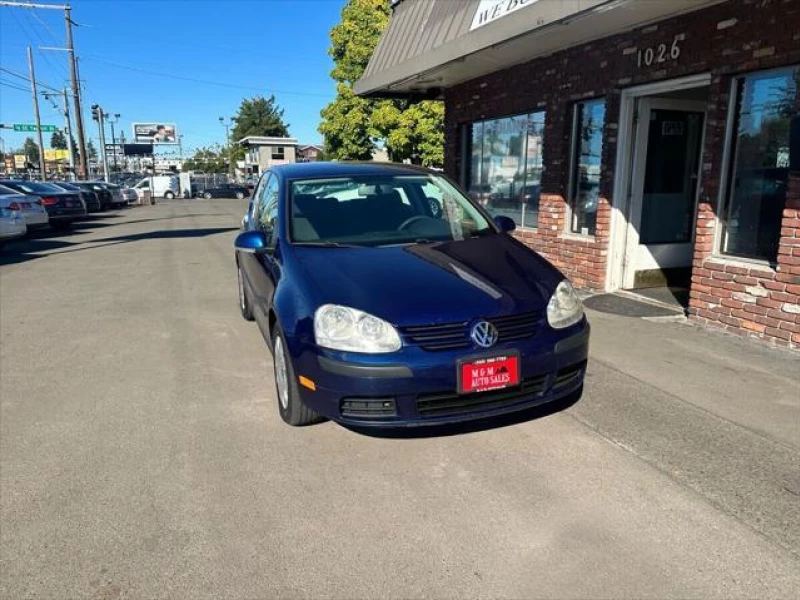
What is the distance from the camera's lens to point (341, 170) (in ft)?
16.0

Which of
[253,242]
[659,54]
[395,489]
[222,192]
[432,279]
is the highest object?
[659,54]

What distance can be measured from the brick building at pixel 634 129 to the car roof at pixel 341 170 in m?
2.17

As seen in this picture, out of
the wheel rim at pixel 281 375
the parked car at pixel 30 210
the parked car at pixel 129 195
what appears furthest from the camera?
the parked car at pixel 129 195

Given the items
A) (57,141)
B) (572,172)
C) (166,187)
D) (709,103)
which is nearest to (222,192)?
(166,187)

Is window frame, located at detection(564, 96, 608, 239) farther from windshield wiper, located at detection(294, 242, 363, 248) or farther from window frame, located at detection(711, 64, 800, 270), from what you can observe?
windshield wiper, located at detection(294, 242, 363, 248)

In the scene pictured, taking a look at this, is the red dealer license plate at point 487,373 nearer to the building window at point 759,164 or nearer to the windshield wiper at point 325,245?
the windshield wiper at point 325,245

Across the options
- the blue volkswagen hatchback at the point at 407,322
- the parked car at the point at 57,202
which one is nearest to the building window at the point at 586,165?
the blue volkswagen hatchback at the point at 407,322

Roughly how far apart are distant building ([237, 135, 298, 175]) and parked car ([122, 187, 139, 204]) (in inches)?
1058

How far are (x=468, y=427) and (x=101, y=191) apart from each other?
30.6m

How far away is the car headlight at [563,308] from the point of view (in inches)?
133

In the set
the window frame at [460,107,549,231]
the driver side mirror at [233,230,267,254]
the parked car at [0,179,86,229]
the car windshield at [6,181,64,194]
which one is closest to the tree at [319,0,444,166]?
the parked car at [0,179,86,229]

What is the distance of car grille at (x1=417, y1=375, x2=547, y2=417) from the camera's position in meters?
3.09

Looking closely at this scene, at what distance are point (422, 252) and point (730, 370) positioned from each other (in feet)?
9.27

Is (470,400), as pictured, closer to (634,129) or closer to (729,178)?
(729,178)
